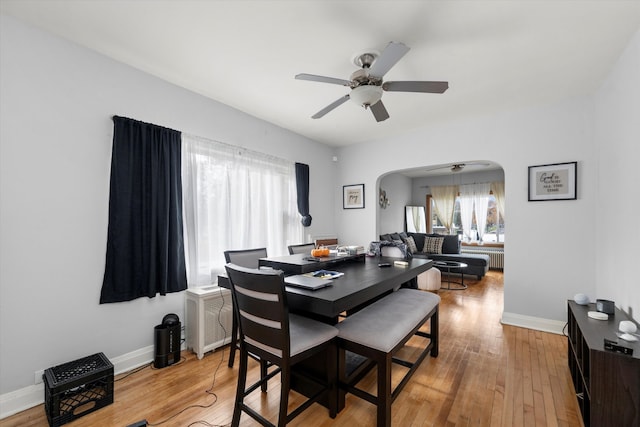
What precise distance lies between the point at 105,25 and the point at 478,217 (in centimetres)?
811

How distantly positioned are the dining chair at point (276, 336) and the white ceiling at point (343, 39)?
1.71 m

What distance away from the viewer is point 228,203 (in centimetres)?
324

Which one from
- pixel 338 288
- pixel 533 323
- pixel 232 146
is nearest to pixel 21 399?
pixel 338 288

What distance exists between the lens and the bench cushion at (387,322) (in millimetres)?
1624

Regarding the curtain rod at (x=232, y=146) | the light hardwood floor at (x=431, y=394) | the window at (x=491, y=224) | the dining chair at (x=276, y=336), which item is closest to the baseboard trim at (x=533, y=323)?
the light hardwood floor at (x=431, y=394)

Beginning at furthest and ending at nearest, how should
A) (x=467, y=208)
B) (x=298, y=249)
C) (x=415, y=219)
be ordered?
(x=415, y=219) → (x=467, y=208) → (x=298, y=249)

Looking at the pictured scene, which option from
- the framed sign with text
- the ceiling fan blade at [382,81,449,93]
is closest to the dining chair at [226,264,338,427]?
the ceiling fan blade at [382,81,449,93]

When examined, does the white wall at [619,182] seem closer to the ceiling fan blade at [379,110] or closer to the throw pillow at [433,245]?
the ceiling fan blade at [379,110]

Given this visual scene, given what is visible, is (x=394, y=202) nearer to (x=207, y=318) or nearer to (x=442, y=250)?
(x=442, y=250)

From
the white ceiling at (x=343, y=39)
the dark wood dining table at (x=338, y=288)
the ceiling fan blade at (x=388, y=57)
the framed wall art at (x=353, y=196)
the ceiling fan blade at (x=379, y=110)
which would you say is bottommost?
the dark wood dining table at (x=338, y=288)

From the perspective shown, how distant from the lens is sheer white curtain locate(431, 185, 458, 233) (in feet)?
25.3

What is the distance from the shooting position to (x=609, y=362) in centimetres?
146

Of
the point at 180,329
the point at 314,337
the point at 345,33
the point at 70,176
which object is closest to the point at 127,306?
the point at 180,329

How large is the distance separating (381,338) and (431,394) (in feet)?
2.67
